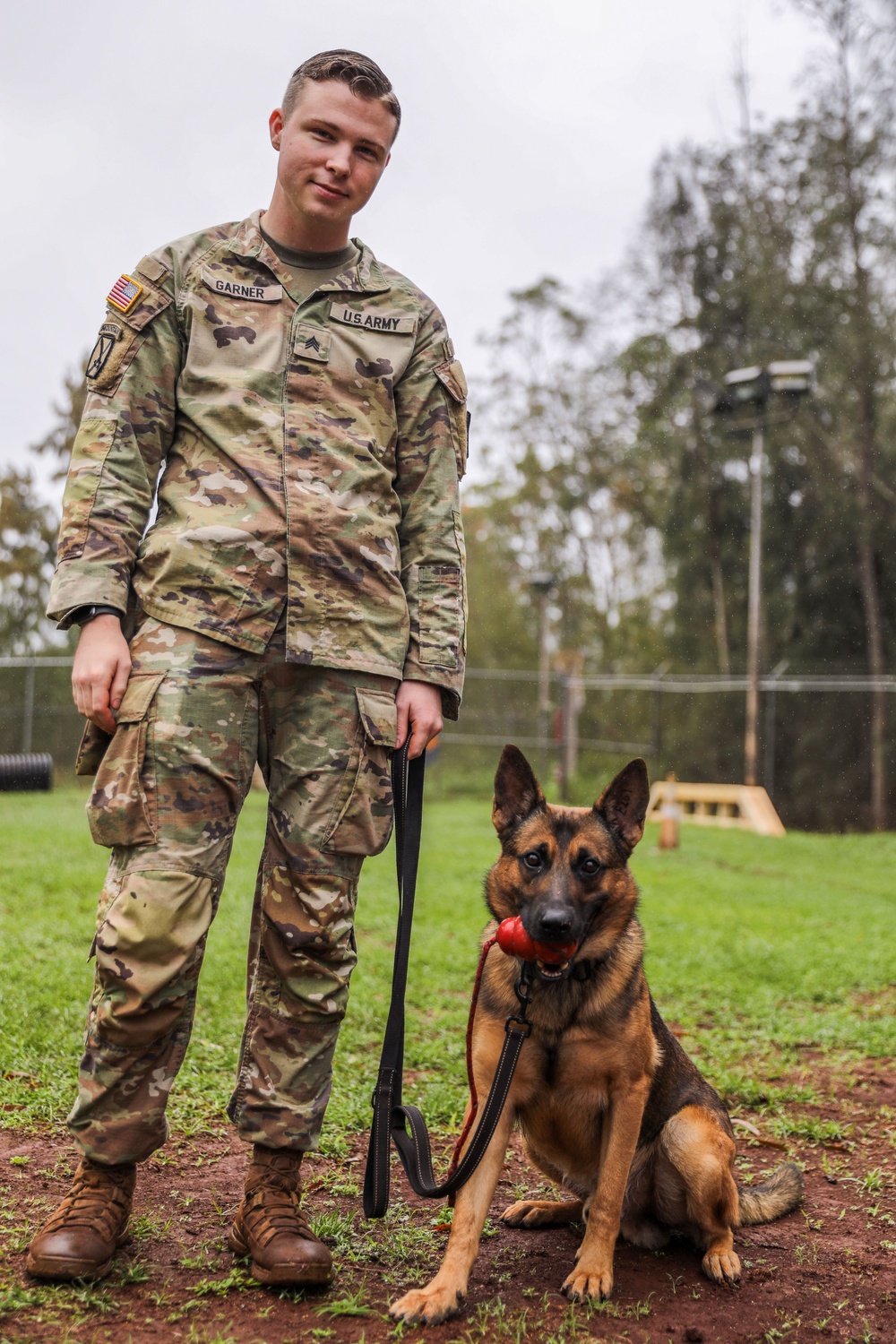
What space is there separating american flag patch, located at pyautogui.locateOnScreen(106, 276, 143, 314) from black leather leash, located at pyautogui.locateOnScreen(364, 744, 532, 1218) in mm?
1230

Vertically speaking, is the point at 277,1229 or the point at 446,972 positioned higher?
the point at 277,1229

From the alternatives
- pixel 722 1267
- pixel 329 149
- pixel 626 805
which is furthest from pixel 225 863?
pixel 329 149

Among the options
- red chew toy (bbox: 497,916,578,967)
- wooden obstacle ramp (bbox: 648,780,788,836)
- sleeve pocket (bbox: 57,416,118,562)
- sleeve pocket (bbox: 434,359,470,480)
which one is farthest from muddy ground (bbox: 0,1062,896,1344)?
wooden obstacle ramp (bbox: 648,780,788,836)

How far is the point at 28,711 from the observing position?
1967 cm

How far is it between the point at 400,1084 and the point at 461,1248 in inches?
14.8

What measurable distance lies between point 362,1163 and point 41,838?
8313 mm

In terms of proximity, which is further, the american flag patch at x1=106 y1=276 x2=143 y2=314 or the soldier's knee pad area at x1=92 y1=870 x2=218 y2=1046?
the american flag patch at x1=106 y1=276 x2=143 y2=314

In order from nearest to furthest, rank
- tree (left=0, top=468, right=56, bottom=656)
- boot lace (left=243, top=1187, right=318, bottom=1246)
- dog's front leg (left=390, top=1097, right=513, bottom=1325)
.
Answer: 1. dog's front leg (left=390, top=1097, right=513, bottom=1325)
2. boot lace (left=243, top=1187, right=318, bottom=1246)
3. tree (left=0, top=468, right=56, bottom=656)

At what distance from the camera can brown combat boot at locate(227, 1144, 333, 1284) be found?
7.87 feet

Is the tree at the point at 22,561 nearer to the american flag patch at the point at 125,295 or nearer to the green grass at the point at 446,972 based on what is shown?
the green grass at the point at 446,972

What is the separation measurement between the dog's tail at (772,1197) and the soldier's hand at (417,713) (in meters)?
1.58

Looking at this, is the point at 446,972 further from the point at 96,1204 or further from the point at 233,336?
the point at 233,336

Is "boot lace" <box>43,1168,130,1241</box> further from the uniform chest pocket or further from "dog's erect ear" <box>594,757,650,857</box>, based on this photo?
the uniform chest pocket

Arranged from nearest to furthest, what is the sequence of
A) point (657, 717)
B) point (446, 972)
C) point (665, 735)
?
point (446, 972) → point (657, 717) → point (665, 735)
